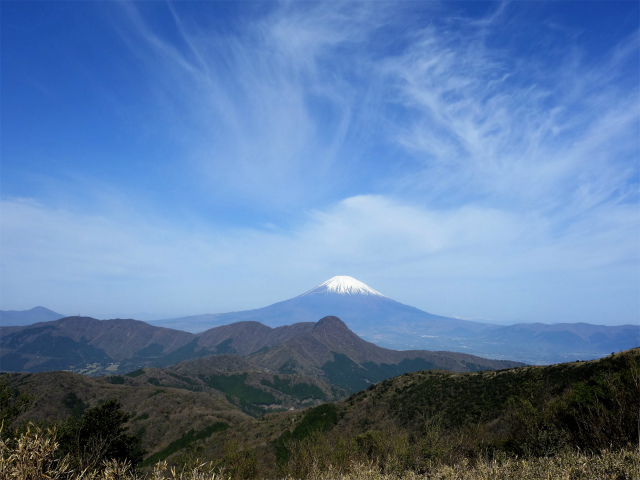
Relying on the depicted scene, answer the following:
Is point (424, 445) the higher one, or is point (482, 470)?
point (482, 470)

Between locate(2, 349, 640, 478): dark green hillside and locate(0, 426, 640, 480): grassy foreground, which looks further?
locate(2, 349, 640, 478): dark green hillside

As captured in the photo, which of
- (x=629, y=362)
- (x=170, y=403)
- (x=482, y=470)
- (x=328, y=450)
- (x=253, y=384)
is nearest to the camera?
(x=482, y=470)

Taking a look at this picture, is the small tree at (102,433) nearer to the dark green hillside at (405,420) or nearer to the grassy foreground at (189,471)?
the dark green hillside at (405,420)

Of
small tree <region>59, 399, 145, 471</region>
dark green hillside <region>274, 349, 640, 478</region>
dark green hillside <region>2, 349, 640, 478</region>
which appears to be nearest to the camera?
dark green hillside <region>274, 349, 640, 478</region>

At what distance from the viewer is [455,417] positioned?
160 feet

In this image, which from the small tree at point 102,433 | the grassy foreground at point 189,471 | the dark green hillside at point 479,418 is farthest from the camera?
the small tree at point 102,433

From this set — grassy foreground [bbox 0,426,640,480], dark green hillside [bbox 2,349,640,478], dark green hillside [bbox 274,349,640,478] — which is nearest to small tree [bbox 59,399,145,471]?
dark green hillside [bbox 2,349,640,478]

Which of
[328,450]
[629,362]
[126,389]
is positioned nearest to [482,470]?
[328,450]

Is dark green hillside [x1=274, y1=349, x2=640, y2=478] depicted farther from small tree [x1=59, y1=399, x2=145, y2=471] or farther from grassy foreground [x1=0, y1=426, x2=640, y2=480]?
small tree [x1=59, y1=399, x2=145, y2=471]

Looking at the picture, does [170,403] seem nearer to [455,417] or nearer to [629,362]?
[455,417]

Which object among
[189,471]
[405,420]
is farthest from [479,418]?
[189,471]

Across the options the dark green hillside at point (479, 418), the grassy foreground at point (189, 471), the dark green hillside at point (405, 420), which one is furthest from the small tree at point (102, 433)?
the grassy foreground at point (189, 471)

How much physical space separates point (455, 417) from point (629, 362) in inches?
959

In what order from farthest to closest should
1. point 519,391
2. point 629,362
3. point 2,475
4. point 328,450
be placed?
point 519,391 → point 629,362 → point 328,450 → point 2,475
